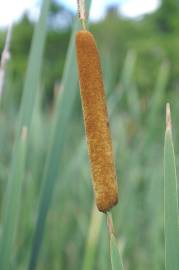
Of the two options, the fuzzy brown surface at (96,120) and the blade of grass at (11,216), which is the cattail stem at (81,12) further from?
the blade of grass at (11,216)

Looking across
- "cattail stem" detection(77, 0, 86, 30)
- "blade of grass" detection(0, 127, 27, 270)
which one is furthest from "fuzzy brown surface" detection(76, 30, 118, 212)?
"blade of grass" detection(0, 127, 27, 270)

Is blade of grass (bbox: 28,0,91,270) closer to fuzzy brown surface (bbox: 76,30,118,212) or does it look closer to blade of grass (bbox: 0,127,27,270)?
blade of grass (bbox: 0,127,27,270)

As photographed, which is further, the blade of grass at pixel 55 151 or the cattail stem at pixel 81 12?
the blade of grass at pixel 55 151

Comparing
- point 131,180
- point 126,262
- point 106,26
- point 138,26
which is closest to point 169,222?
point 126,262

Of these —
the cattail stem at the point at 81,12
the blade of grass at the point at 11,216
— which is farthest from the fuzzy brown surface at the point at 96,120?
the blade of grass at the point at 11,216

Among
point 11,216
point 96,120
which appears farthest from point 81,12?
point 11,216

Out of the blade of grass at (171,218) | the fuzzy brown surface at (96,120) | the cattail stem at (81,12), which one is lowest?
the blade of grass at (171,218)
